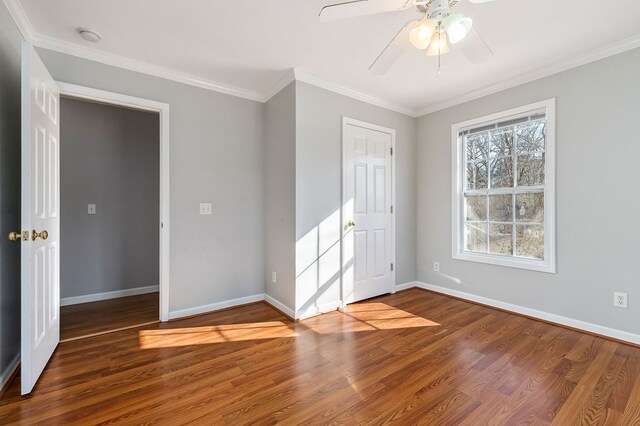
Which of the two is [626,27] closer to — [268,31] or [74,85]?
[268,31]

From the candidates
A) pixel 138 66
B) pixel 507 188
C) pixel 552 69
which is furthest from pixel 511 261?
pixel 138 66

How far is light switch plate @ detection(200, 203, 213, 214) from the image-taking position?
2979 mm

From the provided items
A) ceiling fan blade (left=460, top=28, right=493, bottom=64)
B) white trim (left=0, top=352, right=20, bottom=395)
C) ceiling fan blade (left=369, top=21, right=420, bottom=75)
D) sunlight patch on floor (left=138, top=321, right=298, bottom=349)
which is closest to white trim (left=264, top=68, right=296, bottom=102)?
ceiling fan blade (left=369, top=21, right=420, bottom=75)

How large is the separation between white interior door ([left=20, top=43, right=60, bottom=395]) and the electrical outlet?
4.18 m

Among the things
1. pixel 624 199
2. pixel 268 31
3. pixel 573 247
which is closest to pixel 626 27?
pixel 624 199

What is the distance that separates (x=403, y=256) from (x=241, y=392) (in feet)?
8.97

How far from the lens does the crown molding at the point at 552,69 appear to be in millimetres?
2312

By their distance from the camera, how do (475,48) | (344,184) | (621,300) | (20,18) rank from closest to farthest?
(475,48) < (20,18) < (621,300) < (344,184)

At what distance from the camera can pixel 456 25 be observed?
146cm

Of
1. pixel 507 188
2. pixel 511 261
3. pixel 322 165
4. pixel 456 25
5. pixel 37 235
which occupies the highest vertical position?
pixel 456 25

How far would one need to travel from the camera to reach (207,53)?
2.49m

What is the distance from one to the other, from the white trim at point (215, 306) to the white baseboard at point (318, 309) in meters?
0.72

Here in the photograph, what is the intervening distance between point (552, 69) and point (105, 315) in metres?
5.00

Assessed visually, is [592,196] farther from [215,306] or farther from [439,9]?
[215,306]
